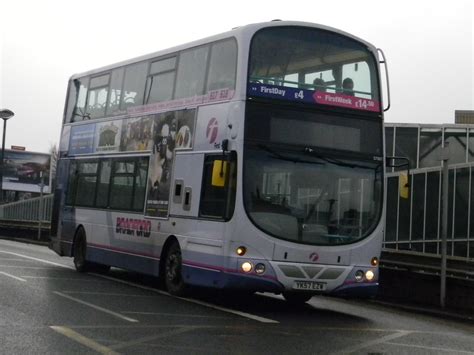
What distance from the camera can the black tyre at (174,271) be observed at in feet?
41.2

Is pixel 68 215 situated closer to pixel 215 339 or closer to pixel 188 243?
pixel 188 243

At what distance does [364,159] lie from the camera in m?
11.8

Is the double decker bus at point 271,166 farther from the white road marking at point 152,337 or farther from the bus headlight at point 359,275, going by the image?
the white road marking at point 152,337

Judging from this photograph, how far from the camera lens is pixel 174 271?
1279cm

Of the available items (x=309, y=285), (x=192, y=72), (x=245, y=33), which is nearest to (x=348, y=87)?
(x=245, y=33)

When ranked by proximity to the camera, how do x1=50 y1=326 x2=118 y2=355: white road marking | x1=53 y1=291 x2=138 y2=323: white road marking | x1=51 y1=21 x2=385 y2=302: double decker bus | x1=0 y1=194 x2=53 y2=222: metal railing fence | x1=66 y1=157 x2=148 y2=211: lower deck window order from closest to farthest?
x1=50 y1=326 x2=118 y2=355: white road marking
x1=53 y1=291 x2=138 y2=323: white road marking
x1=51 y1=21 x2=385 y2=302: double decker bus
x1=66 y1=157 x2=148 y2=211: lower deck window
x1=0 y1=194 x2=53 y2=222: metal railing fence

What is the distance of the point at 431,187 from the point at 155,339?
23.8 metres

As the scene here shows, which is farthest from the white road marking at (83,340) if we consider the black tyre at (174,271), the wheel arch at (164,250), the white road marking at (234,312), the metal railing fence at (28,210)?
the metal railing fence at (28,210)

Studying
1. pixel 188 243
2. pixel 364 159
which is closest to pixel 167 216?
pixel 188 243

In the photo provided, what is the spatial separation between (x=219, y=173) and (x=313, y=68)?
223 cm

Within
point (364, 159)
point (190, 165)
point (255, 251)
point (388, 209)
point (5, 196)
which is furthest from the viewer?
point (5, 196)

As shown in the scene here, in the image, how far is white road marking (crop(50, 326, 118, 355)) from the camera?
25.2 feet

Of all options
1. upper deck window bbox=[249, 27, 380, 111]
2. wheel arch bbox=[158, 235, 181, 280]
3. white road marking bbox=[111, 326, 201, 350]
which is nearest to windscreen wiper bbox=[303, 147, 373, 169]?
upper deck window bbox=[249, 27, 380, 111]

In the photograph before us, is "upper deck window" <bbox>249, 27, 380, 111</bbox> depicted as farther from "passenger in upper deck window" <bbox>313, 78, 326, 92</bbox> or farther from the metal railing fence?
the metal railing fence
